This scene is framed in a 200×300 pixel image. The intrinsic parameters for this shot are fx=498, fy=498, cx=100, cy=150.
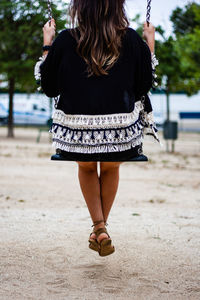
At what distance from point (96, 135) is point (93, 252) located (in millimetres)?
1195

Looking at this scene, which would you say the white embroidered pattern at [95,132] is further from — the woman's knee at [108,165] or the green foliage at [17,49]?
the green foliage at [17,49]

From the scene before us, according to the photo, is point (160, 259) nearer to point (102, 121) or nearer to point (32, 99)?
point (102, 121)

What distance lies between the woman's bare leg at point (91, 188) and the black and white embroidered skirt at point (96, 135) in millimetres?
253

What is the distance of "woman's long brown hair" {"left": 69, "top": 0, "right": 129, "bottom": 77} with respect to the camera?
298cm

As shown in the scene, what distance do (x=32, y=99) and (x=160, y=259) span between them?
1274 inches

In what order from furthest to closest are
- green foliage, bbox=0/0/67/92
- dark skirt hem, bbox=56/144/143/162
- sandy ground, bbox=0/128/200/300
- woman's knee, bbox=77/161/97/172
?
green foliage, bbox=0/0/67/92 → woman's knee, bbox=77/161/97/172 → dark skirt hem, bbox=56/144/143/162 → sandy ground, bbox=0/128/200/300

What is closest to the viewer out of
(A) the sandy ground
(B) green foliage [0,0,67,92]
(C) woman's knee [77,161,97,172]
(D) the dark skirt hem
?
(A) the sandy ground

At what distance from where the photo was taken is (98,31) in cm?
303

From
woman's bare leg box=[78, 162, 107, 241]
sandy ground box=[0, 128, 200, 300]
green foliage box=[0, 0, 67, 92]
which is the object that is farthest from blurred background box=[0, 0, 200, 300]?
green foliage box=[0, 0, 67, 92]

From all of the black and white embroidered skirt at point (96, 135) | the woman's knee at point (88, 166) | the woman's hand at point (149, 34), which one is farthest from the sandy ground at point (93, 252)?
the woman's hand at point (149, 34)

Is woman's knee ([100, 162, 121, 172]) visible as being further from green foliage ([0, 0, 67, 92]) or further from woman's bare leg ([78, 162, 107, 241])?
green foliage ([0, 0, 67, 92])

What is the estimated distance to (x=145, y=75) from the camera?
123 inches

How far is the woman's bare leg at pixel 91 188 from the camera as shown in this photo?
329 cm

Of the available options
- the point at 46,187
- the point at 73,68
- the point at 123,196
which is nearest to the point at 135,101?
the point at 73,68
